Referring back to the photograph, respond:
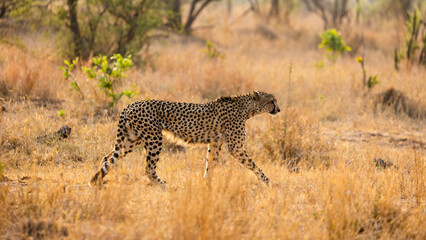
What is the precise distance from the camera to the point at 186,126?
488 centimetres

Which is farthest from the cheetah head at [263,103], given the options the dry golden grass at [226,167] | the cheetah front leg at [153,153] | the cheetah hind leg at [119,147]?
the cheetah hind leg at [119,147]

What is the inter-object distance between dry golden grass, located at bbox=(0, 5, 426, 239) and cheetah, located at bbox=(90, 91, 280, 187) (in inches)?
7.9

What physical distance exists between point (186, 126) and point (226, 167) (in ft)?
3.07

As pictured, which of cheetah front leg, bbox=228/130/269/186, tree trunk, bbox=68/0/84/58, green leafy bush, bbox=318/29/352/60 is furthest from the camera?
green leafy bush, bbox=318/29/352/60

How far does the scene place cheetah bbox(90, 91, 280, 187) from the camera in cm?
473

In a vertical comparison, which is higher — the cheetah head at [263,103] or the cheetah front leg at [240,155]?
the cheetah head at [263,103]

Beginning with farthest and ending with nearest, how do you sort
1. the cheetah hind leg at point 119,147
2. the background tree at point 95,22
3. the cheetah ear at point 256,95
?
1. the background tree at point 95,22
2. the cheetah ear at point 256,95
3. the cheetah hind leg at point 119,147

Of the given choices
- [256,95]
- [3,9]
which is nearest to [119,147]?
[256,95]

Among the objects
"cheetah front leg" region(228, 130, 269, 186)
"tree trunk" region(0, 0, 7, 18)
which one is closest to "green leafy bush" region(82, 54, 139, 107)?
"cheetah front leg" region(228, 130, 269, 186)

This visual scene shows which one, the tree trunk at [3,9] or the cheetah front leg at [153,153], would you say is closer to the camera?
the cheetah front leg at [153,153]

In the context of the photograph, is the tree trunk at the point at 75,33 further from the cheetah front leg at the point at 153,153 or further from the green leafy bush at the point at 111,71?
the cheetah front leg at the point at 153,153

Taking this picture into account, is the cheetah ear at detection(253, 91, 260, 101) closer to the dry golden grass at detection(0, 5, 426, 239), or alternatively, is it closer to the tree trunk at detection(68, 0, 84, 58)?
the dry golden grass at detection(0, 5, 426, 239)

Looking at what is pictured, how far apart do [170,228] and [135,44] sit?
297 inches

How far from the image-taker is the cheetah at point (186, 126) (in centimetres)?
473
